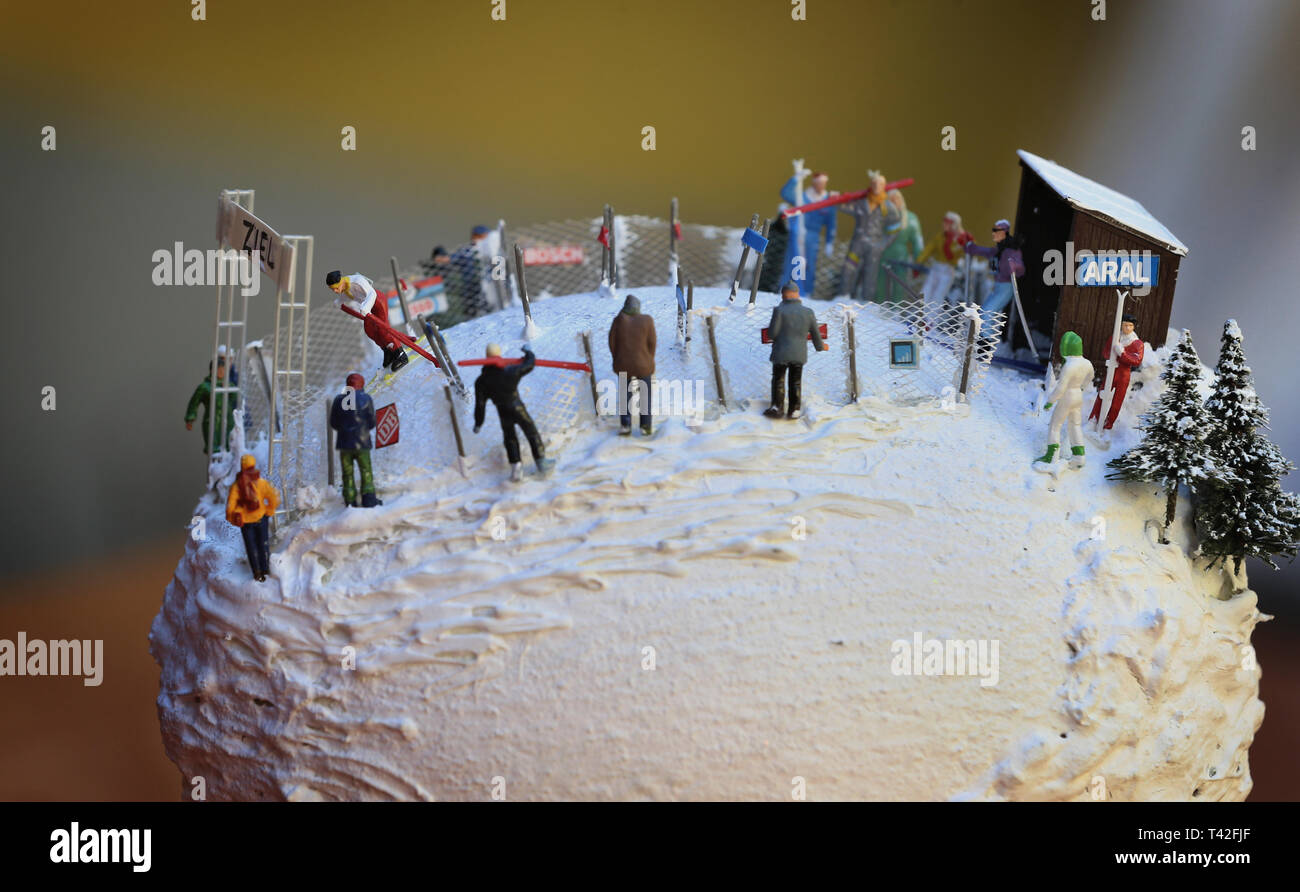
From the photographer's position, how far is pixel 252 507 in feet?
31.9

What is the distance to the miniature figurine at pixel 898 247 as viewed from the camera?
13273 mm

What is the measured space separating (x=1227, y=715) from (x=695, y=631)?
15.0ft

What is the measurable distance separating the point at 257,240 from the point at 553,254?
11.8 ft

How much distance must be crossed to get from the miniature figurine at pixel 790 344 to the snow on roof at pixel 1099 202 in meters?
2.64

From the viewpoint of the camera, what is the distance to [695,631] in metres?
9.34

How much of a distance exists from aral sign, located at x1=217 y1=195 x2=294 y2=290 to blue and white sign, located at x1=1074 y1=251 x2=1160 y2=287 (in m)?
6.61

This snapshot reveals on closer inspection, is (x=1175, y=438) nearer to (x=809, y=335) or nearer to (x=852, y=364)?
(x=852, y=364)

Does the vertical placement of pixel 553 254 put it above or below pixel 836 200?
below

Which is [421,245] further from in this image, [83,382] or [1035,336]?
[1035,336]

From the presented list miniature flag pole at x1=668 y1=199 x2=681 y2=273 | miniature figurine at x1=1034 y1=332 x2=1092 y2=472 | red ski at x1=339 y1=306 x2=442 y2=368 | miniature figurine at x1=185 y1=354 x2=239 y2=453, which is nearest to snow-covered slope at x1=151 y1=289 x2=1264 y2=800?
miniature figurine at x1=1034 y1=332 x2=1092 y2=472

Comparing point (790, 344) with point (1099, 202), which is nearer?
point (790, 344)

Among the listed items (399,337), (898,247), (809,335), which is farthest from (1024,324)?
(399,337)

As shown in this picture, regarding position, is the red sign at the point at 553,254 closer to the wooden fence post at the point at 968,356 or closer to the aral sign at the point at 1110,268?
the wooden fence post at the point at 968,356

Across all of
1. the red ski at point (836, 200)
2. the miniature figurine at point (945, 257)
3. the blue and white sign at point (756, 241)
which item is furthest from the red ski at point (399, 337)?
the miniature figurine at point (945, 257)
